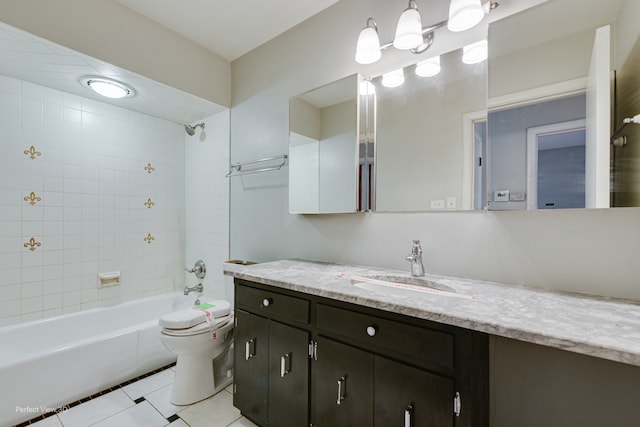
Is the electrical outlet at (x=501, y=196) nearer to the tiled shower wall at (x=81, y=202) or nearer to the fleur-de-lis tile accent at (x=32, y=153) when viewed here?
the tiled shower wall at (x=81, y=202)

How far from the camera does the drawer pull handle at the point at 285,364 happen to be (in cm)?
127

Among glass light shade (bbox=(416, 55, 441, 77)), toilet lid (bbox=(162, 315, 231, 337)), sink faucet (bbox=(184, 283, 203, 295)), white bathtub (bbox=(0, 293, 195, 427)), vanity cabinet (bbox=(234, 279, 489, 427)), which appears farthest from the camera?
sink faucet (bbox=(184, 283, 203, 295))

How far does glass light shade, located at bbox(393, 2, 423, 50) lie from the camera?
1.30 meters

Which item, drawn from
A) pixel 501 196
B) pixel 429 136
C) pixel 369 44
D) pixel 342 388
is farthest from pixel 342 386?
pixel 369 44

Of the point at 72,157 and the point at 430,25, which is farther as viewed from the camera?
the point at 72,157

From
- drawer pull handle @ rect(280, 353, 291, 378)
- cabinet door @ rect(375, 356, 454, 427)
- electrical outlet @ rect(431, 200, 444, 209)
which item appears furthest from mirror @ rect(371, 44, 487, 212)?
drawer pull handle @ rect(280, 353, 291, 378)

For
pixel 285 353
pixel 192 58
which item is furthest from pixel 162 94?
pixel 285 353

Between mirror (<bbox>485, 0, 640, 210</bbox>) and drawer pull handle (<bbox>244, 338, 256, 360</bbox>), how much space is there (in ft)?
4.47

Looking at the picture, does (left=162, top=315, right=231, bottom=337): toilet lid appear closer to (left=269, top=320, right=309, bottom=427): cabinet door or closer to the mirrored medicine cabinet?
(left=269, top=320, right=309, bottom=427): cabinet door

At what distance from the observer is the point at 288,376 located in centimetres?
127

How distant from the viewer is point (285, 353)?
4.21 feet

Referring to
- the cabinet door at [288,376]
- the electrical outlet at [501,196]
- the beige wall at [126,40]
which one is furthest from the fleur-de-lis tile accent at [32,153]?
the electrical outlet at [501,196]

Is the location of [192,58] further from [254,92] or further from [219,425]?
[219,425]

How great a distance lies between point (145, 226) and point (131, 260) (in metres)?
0.34
